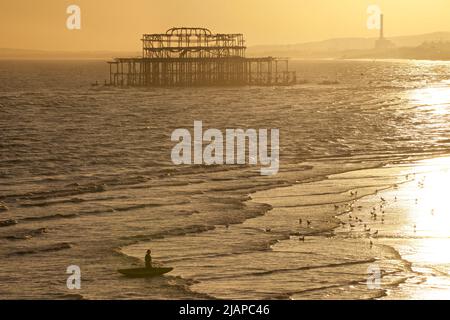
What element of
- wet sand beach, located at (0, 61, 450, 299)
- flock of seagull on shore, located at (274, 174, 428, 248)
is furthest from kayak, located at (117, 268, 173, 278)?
flock of seagull on shore, located at (274, 174, 428, 248)

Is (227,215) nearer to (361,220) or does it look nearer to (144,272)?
(361,220)

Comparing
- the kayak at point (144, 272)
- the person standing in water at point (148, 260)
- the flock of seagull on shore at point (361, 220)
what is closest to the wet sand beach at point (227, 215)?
the flock of seagull on shore at point (361, 220)

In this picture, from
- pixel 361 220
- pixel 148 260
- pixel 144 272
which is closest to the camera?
pixel 144 272

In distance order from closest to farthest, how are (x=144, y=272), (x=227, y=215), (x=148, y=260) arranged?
1. (x=144, y=272)
2. (x=148, y=260)
3. (x=227, y=215)

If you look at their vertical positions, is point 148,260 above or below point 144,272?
above

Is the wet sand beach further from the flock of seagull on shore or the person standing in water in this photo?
the person standing in water

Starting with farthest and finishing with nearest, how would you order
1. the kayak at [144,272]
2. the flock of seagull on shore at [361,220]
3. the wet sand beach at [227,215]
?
the flock of seagull on shore at [361,220] → the kayak at [144,272] → the wet sand beach at [227,215]

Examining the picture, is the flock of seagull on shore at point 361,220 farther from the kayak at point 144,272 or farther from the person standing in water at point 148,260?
the person standing in water at point 148,260

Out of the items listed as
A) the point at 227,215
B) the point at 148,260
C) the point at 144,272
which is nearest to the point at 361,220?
the point at 227,215

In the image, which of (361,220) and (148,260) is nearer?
(148,260)
